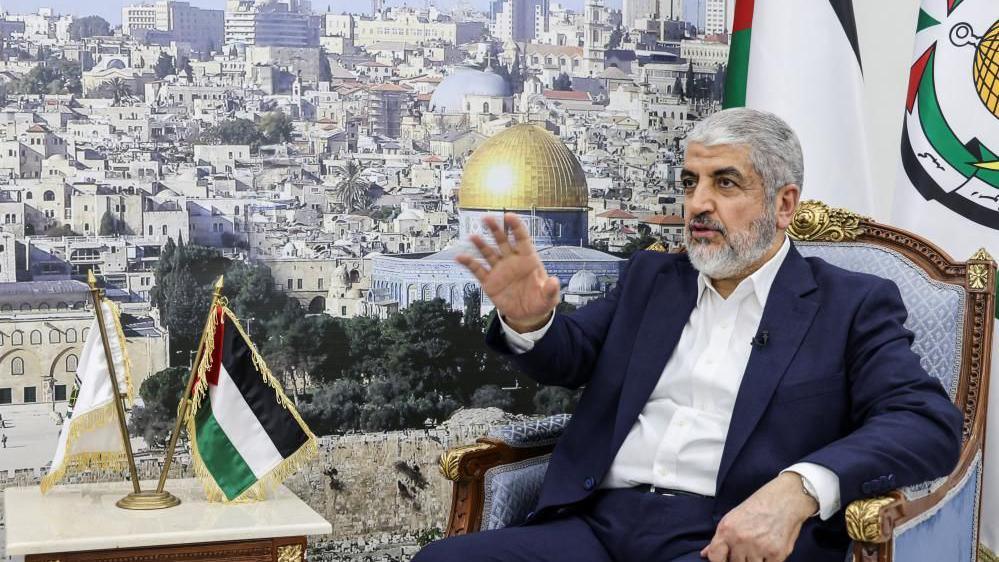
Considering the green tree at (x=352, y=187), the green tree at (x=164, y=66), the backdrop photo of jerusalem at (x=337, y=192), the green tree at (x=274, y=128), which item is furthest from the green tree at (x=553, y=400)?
the green tree at (x=164, y=66)

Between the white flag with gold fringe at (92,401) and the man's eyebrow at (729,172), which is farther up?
the man's eyebrow at (729,172)

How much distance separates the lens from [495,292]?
219 centimetres

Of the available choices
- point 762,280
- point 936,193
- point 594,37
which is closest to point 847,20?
point 936,193

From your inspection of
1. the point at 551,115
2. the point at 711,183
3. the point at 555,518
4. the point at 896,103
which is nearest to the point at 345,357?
the point at 551,115

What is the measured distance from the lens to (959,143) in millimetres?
3045

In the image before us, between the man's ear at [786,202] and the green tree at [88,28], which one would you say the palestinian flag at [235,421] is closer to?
the green tree at [88,28]

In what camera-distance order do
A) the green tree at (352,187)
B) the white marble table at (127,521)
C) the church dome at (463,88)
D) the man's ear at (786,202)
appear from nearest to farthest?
the man's ear at (786,202), the white marble table at (127,521), the green tree at (352,187), the church dome at (463,88)

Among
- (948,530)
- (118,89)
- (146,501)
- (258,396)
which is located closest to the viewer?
(948,530)

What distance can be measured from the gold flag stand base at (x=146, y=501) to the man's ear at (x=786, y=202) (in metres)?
1.58

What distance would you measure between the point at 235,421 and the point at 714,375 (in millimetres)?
1215

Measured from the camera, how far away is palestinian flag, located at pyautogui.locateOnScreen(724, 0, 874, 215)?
326 cm

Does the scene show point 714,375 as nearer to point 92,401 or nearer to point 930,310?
point 930,310

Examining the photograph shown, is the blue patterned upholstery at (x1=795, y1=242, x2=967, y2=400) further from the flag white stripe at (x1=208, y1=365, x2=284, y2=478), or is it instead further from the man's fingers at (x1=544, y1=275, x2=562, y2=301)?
the flag white stripe at (x1=208, y1=365, x2=284, y2=478)

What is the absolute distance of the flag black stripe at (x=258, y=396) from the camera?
2.84m
